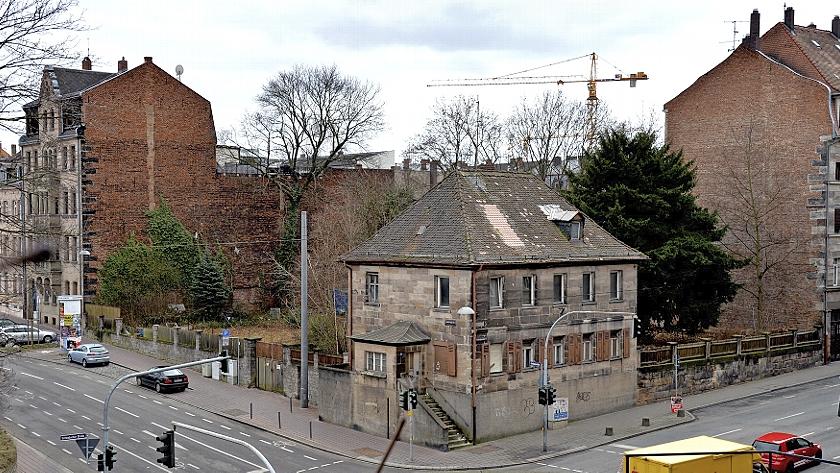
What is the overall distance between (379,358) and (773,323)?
30.2 metres

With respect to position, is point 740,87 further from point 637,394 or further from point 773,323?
point 637,394

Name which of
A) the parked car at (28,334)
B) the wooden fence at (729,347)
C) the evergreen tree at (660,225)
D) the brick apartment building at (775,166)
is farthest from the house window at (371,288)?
the parked car at (28,334)

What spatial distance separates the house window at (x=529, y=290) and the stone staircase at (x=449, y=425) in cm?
544

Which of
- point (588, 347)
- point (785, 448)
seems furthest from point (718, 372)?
point (785, 448)

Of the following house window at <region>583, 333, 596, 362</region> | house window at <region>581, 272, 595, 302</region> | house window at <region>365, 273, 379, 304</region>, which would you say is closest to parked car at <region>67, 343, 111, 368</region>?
house window at <region>365, 273, 379, 304</region>

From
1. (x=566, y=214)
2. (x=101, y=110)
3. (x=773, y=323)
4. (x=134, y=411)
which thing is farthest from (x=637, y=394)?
(x=101, y=110)

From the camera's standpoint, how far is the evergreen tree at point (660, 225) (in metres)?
46.4

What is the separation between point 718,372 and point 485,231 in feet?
54.6

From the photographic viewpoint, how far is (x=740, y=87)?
5634 cm

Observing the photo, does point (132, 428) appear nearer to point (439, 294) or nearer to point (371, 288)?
point (371, 288)

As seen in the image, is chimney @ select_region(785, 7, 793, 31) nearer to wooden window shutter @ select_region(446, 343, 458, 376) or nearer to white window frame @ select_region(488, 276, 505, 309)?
white window frame @ select_region(488, 276, 505, 309)

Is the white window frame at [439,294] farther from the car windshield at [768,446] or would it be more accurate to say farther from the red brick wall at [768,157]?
the red brick wall at [768,157]

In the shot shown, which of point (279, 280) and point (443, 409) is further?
point (279, 280)

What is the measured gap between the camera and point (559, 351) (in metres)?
38.3
